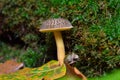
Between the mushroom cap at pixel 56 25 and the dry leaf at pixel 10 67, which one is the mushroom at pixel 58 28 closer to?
the mushroom cap at pixel 56 25

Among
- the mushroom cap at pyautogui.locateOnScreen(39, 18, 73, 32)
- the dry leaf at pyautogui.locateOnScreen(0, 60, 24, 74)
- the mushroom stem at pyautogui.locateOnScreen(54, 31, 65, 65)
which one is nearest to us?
the mushroom cap at pyautogui.locateOnScreen(39, 18, 73, 32)

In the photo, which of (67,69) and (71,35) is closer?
(67,69)

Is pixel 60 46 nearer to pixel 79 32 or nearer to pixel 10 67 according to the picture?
pixel 79 32

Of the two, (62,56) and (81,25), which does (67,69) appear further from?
(81,25)

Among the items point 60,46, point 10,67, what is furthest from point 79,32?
point 10,67

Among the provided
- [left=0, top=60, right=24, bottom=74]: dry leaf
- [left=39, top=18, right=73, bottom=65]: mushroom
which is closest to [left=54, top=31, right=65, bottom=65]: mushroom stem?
[left=39, top=18, right=73, bottom=65]: mushroom

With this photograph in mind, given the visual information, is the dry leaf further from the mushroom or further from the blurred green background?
the mushroom

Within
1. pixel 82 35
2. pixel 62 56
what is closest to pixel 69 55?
pixel 62 56
